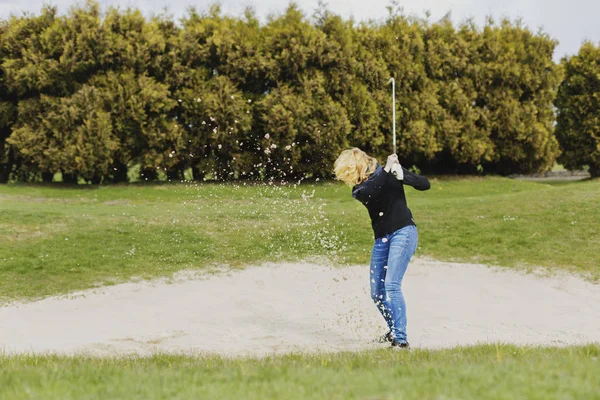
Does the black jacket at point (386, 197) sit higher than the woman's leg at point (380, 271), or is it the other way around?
the black jacket at point (386, 197)

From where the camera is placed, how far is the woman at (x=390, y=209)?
7.12 meters

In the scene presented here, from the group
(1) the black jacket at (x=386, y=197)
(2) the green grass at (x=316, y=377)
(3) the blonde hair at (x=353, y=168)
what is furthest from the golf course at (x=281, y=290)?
(3) the blonde hair at (x=353, y=168)

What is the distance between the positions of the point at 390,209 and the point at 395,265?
2.01 ft

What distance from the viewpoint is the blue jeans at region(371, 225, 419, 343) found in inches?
284

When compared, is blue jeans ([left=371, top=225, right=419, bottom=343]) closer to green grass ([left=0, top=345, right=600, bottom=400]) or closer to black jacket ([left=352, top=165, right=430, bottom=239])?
black jacket ([left=352, top=165, right=430, bottom=239])

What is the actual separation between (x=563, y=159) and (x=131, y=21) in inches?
800

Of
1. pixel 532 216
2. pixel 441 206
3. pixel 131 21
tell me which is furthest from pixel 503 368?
pixel 131 21

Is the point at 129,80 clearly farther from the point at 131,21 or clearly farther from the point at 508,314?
the point at 508,314

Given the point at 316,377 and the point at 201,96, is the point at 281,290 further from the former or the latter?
the point at 201,96

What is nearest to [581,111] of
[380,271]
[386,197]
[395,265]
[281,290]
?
[281,290]

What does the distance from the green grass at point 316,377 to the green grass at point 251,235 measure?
559 centimetres

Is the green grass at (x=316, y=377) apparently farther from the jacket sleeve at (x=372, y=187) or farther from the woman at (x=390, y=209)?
the jacket sleeve at (x=372, y=187)

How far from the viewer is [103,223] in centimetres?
1534

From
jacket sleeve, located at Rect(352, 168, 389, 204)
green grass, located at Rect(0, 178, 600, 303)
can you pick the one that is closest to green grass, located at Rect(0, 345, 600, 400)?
jacket sleeve, located at Rect(352, 168, 389, 204)
